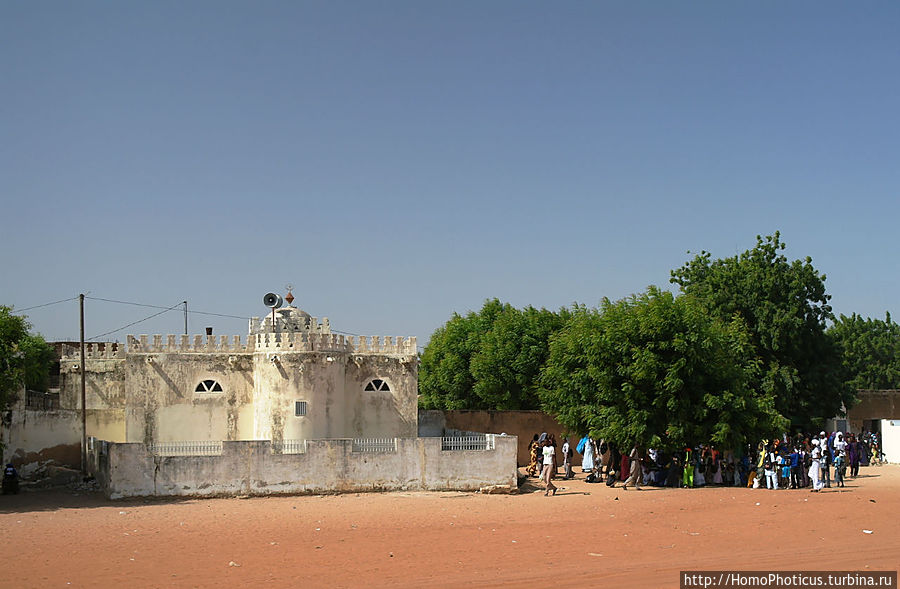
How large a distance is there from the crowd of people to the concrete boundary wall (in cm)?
218

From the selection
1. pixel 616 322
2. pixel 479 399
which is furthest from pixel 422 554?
pixel 479 399

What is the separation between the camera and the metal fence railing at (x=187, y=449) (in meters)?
24.3

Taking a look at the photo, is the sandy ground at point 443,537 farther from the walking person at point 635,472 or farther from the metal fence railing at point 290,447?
the metal fence railing at point 290,447

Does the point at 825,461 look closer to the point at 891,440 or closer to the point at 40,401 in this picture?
the point at 891,440

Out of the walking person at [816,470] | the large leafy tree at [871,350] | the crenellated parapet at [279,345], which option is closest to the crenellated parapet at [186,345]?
the crenellated parapet at [279,345]

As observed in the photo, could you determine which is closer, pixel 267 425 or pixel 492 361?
pixel 267 425

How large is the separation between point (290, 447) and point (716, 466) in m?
12.9

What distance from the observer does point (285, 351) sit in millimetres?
27641

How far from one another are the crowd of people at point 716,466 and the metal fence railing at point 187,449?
9.45 meters

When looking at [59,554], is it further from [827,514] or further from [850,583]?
[827,514]

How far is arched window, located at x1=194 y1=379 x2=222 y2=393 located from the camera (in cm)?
2848

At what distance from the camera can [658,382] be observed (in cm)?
2708

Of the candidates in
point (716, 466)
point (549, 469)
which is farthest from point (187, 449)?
point (716, 466)

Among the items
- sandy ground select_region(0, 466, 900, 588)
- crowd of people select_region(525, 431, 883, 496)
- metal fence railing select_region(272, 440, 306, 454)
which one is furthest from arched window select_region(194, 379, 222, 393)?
crowd of people select_region(525, 431, 883, 496)
